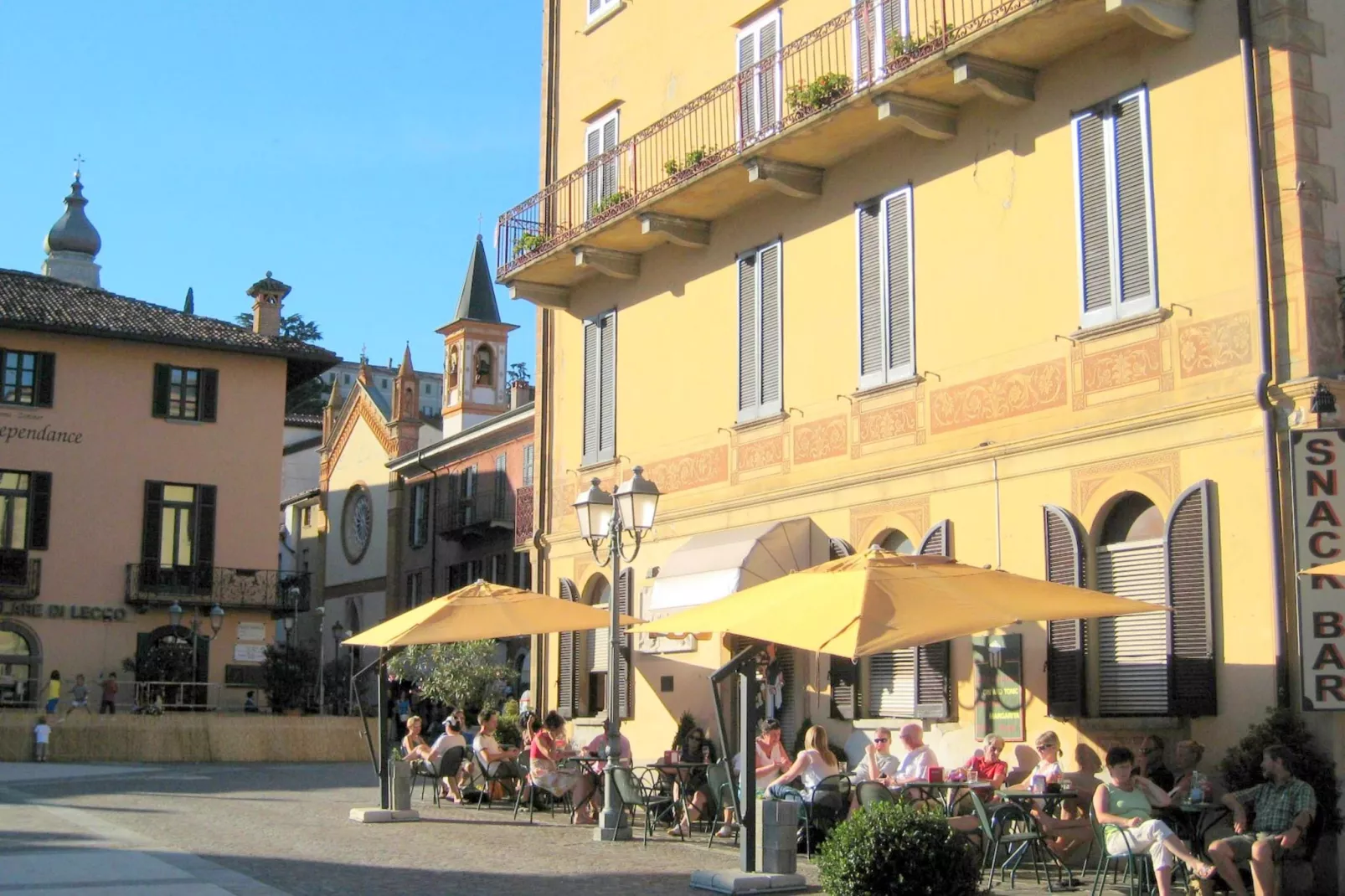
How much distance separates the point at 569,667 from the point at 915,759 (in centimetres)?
910

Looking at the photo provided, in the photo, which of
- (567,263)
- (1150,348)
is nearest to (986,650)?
(1150,348)

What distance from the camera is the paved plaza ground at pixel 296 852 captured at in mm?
12172

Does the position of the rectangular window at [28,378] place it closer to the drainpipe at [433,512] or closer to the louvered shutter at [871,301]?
the drainpipe at [433,512]

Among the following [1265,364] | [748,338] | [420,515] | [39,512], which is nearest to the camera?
[1265,364]

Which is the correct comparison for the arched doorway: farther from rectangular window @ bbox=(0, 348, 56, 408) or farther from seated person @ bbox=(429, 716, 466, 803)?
seated person @ bbox=(429, 716, 466, 803)

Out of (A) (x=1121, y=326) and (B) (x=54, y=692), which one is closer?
(A) (x=1121, y=326)

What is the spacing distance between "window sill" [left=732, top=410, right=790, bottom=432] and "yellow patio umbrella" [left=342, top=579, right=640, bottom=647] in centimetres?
270

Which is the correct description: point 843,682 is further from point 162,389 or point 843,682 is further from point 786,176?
point 162,389

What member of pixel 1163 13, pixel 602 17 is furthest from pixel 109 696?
pixel 1163 13

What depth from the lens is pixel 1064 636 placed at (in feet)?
47.3

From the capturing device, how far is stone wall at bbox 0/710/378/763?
30125 mm

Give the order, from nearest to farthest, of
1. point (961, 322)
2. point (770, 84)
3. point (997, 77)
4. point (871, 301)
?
point (997, 77)
point (961, 322)
point (871, 301)
point (770, 84)

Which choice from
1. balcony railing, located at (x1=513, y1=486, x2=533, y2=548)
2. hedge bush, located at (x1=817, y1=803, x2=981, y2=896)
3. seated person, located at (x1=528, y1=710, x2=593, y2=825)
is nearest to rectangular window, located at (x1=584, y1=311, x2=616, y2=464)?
balcony railing, located at (x1=513, y1=486, x2=533, y2=548)

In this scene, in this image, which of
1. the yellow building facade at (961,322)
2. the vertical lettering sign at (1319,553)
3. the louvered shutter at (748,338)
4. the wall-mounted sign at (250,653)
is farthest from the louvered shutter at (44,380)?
the vertical lettering sign at (1319,553)
